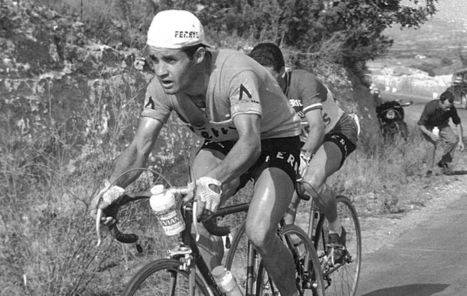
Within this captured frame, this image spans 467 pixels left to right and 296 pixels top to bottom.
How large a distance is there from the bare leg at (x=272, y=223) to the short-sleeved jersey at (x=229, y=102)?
303mm

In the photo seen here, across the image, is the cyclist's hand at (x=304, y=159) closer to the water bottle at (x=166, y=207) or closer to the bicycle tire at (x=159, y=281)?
the bicycle tire at (x=159, y=281)

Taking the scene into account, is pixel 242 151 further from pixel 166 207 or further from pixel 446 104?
pixel 446 104

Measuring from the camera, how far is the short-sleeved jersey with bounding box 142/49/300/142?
4.09 meters

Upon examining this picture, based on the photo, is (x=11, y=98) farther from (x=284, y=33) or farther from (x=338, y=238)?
(x=284, y=33)

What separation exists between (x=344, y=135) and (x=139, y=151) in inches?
96.0

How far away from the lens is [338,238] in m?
6.01

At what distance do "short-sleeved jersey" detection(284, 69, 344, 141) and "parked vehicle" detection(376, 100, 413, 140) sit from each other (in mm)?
9830

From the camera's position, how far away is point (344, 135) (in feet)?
20.9

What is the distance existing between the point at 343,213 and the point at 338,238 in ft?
2.89

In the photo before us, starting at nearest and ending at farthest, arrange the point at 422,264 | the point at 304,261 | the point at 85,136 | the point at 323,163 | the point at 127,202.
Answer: the point at 127,202, the point at 304,261, the point at 323,163, the point at 85,136, the point at 422,264

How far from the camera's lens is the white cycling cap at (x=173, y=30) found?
3.84 metres

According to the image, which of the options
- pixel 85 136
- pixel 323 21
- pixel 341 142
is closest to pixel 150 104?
pixel 341 142

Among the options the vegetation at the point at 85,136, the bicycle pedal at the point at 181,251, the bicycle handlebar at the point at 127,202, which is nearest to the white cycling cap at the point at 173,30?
the bicycle handlebar at the point at 127,202

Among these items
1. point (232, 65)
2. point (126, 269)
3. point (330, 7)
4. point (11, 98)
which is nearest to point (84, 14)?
point (11, 98)
